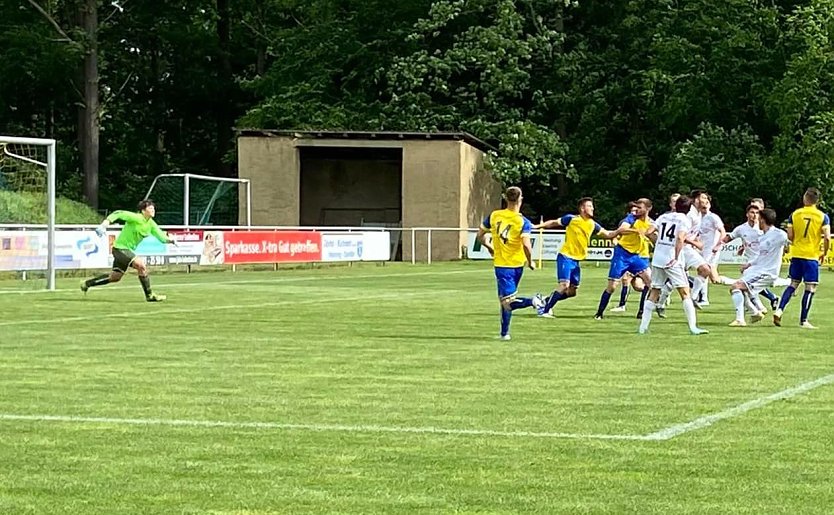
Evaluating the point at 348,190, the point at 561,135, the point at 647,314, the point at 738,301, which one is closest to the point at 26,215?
the point at 348,190

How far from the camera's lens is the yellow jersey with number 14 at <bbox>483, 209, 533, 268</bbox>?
18.1 meters

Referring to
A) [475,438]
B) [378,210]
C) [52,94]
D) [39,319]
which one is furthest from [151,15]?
[475,438]

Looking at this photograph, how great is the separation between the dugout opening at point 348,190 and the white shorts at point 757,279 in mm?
37438

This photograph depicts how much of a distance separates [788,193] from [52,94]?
1347 inches

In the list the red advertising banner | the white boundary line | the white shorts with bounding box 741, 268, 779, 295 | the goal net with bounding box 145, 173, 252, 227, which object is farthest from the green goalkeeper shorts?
the goal net with bounding box 145, 173, 252, 227

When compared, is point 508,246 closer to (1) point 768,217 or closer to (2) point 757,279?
(1) point 768,217

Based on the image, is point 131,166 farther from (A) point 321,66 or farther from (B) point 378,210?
(B) point 378,210

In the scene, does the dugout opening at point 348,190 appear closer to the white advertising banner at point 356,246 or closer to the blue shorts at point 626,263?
the white advertising banner at point 356,246

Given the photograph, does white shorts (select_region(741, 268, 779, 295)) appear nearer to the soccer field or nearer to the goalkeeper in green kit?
the soccer field

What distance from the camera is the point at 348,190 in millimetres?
59312

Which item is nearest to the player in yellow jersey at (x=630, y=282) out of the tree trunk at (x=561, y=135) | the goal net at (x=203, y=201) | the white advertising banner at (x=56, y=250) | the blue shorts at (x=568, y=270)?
the blue shorts at (x=568, y=270)

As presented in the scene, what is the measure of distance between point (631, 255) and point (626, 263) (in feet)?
0.67

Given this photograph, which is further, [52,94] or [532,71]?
[52,94]

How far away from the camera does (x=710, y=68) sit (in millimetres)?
60438
